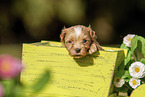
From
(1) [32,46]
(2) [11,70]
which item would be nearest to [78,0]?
(1) [32,46]

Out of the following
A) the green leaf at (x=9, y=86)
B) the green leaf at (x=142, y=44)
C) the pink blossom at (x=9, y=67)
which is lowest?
the green leaf at (x=142, y=44)

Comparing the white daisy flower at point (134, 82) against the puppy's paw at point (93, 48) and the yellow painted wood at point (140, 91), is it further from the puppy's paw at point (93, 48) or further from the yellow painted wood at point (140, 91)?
the puppy's paw at point (93, 48)

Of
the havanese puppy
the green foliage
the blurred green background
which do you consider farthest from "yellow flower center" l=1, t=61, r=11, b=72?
the blurred green background

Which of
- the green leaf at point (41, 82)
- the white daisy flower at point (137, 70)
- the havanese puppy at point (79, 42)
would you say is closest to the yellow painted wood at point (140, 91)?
the white daisy flower at point (137, 70)

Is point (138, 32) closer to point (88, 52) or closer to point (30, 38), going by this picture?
point (30, 38)

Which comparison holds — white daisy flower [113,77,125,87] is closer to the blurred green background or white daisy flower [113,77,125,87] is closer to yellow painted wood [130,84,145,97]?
yellow painted wood [130,84,145,97]

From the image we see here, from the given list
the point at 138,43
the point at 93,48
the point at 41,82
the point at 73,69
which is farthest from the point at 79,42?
the point at 41,82
